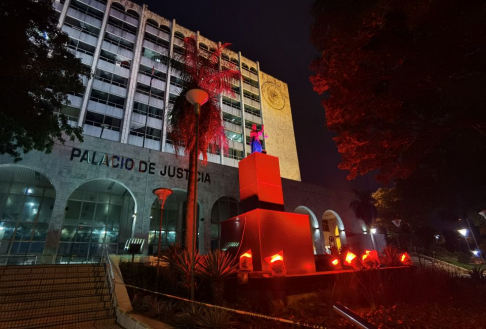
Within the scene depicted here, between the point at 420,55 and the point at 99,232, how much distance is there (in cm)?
2398

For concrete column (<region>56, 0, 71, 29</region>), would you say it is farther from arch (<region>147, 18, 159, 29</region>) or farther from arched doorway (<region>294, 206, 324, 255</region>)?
arched doorway (<region>294, 206, 324, 255</region>)

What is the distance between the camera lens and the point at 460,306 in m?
7.32

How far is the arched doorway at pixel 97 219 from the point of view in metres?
19.8

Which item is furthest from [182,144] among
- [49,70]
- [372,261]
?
[372,261]

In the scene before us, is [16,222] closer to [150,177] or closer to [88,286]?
[150,177]

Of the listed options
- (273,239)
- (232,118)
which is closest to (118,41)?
(232,118)

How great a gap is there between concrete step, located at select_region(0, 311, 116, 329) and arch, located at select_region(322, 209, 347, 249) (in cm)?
2632

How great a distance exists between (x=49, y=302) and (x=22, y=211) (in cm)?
1395

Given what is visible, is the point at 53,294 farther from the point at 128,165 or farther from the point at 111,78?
the point at 111,78

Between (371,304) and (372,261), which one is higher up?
(372,261)

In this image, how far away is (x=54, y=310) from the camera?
814cm

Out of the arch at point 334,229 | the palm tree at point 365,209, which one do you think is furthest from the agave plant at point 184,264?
the palm tree at point 365,209

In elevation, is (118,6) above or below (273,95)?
above

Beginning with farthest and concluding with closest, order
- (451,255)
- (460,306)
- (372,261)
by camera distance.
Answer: (451,255) < (372,261) < (460,306)
